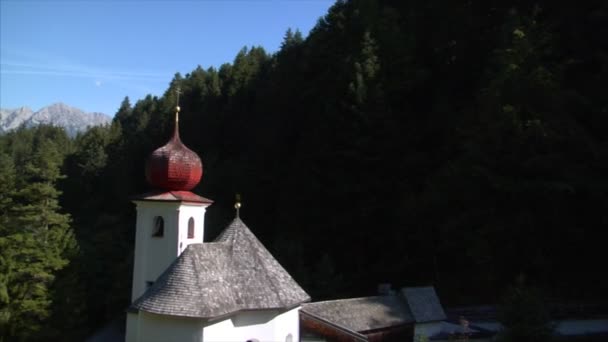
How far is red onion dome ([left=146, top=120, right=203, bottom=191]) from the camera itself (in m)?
18.3

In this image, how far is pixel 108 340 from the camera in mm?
27750

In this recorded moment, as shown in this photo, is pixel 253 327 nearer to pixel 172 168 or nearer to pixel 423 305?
pixel 172 168

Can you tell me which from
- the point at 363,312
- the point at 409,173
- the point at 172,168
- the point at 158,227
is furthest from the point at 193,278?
the point at 409,173

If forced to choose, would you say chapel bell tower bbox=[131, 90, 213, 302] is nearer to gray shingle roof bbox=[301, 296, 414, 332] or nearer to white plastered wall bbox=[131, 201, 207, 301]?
white plastered wall bbox=[131, 201, 207, 301]

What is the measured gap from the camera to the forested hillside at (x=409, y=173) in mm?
22344

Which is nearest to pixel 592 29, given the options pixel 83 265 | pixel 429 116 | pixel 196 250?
pixel 429 116

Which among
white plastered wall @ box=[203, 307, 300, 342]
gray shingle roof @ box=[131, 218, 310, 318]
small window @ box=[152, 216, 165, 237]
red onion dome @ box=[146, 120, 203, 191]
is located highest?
red onion dome @ box=[146, 120, 203, 191]

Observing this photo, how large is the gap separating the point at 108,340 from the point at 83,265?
25.9ft

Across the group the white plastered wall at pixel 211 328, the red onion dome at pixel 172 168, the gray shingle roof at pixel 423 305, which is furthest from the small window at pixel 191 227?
the gray shingle roof at pixel 423 305

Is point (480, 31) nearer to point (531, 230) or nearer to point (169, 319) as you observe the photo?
point (531, 230)

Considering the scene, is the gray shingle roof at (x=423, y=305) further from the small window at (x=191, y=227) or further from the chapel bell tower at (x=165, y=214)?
the small window at (x=191, y=227)

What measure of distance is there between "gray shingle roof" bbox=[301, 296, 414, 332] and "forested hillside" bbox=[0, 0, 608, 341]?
4.46 m

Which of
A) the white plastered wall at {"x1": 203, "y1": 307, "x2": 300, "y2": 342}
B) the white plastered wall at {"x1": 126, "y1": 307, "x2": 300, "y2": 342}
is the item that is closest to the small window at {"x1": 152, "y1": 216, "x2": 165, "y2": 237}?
the white plastered wall at {"x1": 126, "y1": 307, "x2": 300, "y2": 342}

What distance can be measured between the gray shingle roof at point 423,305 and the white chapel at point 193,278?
6.01 meters
